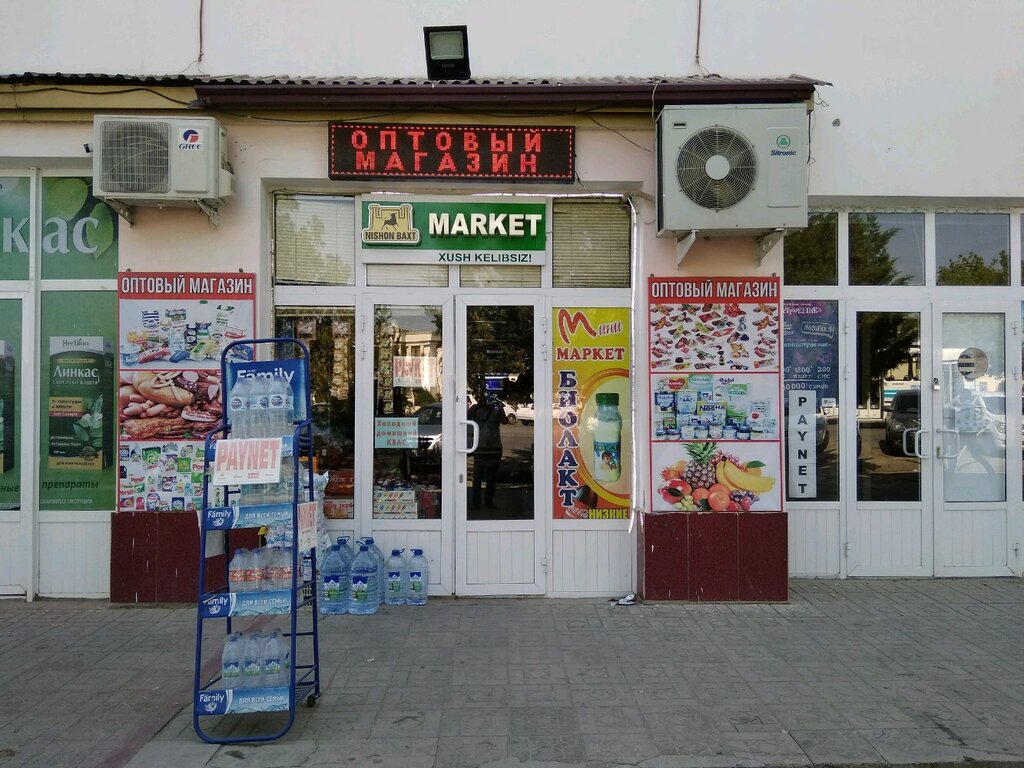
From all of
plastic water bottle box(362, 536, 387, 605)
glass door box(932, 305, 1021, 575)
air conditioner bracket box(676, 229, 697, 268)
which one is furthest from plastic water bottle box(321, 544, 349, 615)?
glass door box(932, 305, 1021, 575)

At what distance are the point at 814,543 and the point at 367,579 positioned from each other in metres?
4.06

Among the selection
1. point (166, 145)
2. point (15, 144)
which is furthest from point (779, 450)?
point (15, 144)

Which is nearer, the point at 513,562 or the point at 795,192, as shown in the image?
the point at 795,192

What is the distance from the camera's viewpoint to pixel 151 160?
19.3 feet

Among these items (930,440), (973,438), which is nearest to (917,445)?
(930,440)

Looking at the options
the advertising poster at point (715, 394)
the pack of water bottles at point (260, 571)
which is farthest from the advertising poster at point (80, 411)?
the advertising poster at point (715, 394)

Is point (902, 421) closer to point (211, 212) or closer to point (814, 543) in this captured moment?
point (814, 543)

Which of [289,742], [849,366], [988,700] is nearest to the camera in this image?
[289,742]

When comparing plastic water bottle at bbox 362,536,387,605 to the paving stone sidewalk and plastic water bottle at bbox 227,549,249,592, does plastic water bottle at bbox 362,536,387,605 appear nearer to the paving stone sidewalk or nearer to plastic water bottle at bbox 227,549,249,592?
the paving stone sidewalk

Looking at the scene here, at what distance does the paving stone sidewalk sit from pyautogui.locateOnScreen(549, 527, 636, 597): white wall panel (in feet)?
0.65

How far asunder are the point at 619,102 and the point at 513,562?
396 cm

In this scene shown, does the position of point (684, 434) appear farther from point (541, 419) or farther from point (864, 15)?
point (864, 15)

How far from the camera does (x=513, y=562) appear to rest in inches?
258

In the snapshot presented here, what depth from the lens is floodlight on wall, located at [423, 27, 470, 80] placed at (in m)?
6.42
